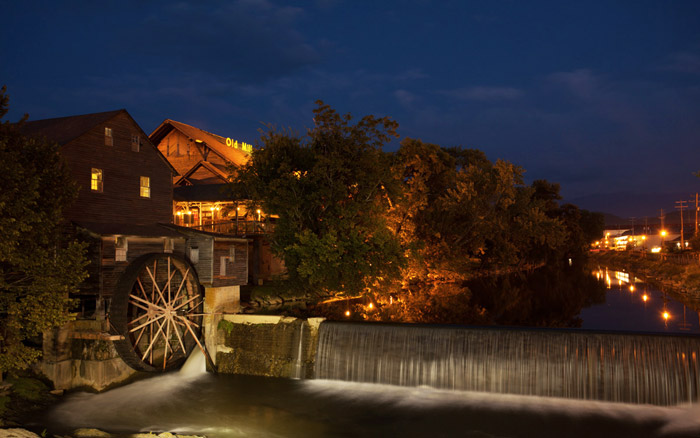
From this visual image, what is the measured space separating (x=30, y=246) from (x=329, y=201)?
13900mm

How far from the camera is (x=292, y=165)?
27.0 m

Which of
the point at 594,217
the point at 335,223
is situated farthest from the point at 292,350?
the point at 594,217

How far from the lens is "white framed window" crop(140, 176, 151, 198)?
2558 cm

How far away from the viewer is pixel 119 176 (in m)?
24.2

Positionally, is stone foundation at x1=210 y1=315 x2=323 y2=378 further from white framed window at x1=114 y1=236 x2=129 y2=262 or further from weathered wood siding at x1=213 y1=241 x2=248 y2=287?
white framed window at x1=114 y1=236 x2=129 y2=262

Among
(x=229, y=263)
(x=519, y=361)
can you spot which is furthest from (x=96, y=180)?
(x=519, y=361)

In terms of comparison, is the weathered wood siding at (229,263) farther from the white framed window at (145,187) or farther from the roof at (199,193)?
the roof at (199,193)

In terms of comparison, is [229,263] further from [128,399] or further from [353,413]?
[353,413]

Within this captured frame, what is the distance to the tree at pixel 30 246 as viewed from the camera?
14172 mm

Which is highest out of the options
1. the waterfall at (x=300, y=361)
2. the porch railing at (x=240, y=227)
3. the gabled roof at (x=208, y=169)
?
the gabled roof at (x=208, y=169)

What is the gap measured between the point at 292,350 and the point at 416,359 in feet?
16.1

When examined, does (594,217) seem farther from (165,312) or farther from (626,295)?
(165,312)

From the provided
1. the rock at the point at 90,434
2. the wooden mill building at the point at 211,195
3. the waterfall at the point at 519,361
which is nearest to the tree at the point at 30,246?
the rock at the point at 90,434

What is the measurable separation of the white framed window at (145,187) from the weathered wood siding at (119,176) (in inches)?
6.9
